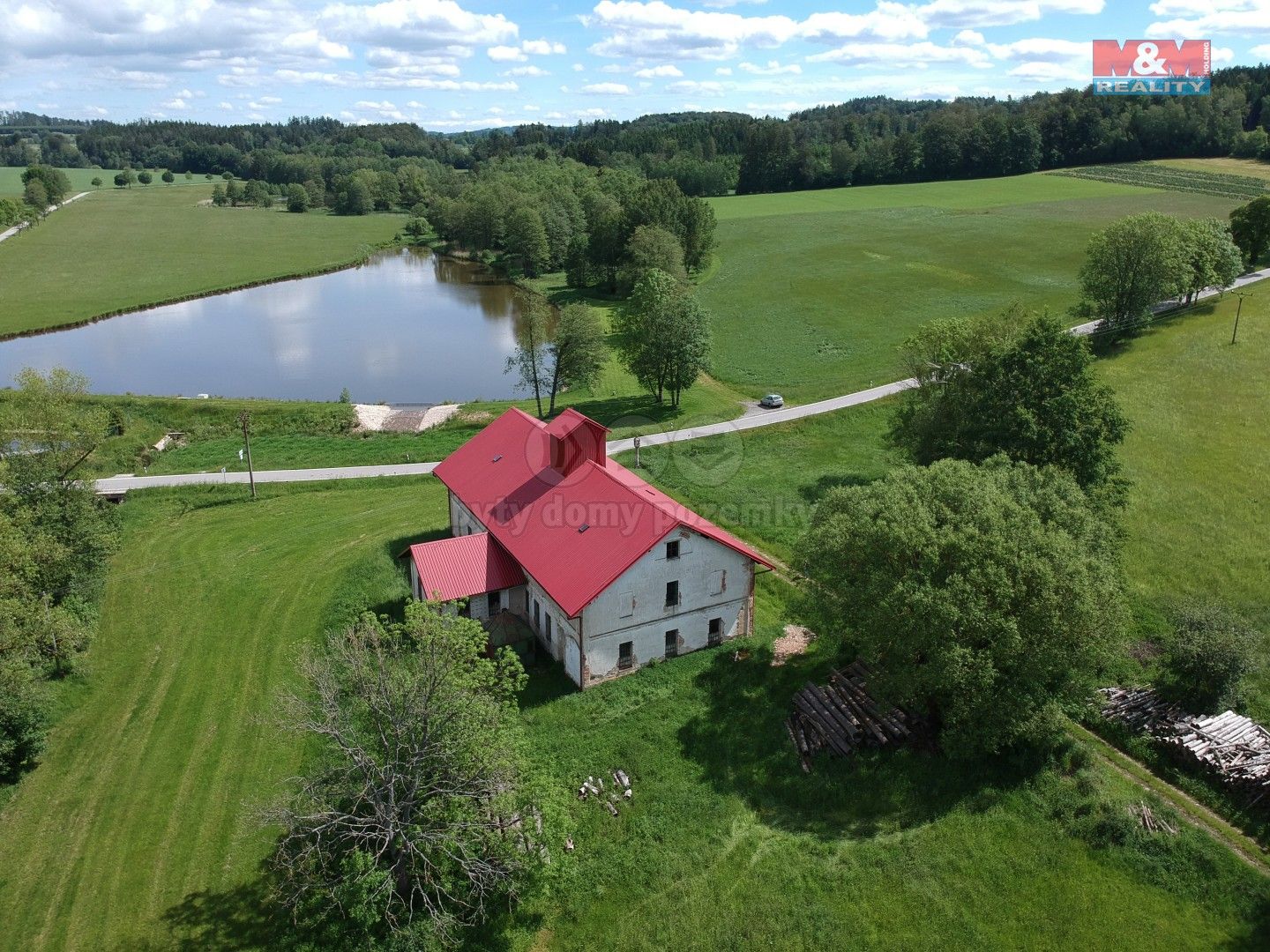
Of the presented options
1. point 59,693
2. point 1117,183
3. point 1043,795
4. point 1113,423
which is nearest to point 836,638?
point 1043,795

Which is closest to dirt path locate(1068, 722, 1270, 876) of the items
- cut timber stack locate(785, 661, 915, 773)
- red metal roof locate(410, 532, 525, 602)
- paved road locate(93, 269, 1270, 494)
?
cut timber stack locate(785, 661, 915, 773)

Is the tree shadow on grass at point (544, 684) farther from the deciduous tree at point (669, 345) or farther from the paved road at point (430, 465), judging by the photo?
the deciduous tree at point (669, 345)

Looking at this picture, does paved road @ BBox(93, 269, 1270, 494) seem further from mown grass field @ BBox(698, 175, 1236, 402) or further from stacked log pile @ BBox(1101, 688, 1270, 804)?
stacked log pile @ BBox(1101, 688, 1270, 804)

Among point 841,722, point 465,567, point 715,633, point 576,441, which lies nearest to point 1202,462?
point 715,633

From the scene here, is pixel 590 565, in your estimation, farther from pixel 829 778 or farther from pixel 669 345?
pixel 669 345

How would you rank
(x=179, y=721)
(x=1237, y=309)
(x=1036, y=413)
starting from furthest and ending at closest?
(x=1237, y=309)
(x=1036, y=413)
(x=179, y=721)
